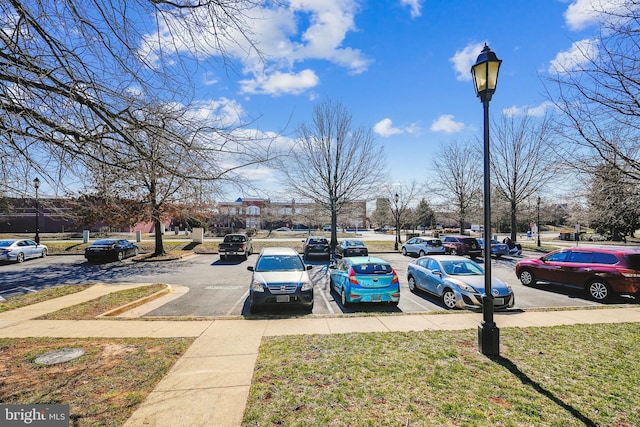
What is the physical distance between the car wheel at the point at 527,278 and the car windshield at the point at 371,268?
7111 mm

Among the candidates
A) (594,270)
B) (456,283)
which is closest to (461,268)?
(456,283)

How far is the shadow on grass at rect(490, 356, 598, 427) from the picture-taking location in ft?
11.2

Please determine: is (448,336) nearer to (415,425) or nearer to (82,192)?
(415,425)

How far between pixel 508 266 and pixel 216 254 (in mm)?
20286

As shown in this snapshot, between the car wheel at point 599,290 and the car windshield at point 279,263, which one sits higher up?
the car windshield at point 279,263

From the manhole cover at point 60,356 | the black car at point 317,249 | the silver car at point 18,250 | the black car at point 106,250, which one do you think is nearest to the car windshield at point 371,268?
the manhole cover at point 60,356

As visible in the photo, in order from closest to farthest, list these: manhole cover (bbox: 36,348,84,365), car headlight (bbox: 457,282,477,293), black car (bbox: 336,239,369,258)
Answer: manhole cover (bbox: 36,348,84,365)
car headlight (bbox: 457,282,477,293)
black car (bbox: 336,239,369,258)

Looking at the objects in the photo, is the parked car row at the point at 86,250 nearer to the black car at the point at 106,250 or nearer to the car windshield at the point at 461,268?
the black car at the point at 106,250

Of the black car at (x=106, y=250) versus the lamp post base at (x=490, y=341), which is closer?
the lamp post base at (x=490, y=341)

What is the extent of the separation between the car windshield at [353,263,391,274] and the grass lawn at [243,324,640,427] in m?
3.13

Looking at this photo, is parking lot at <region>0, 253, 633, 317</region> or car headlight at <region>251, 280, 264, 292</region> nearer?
car headlight at <region>251, 280, 264, 292</region>

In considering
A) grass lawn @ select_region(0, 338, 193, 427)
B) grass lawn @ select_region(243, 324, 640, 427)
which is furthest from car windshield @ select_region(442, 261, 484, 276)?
grass lawn @ select_region(0, 338, 193, 427)

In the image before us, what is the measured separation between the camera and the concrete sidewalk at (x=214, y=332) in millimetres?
3637

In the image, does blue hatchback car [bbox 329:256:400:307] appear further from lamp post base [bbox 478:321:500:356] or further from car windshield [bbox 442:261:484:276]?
lamp post base [bbox 478:321:500:356]
